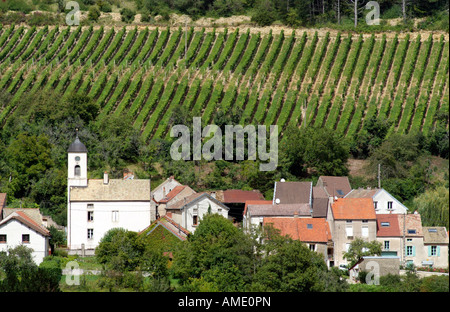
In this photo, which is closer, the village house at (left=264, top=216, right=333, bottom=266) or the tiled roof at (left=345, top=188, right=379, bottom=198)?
the village house at (left=264, top=216, right=333, bottom=266)

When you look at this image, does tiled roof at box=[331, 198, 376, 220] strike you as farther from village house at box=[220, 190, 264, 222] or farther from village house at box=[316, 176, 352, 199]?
village house at box=[220, 190, 264, 222]

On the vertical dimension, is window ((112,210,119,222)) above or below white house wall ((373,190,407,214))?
below

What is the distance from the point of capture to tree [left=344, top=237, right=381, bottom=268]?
157 ft

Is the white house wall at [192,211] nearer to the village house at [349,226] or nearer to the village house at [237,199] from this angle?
the village house at [237,199]

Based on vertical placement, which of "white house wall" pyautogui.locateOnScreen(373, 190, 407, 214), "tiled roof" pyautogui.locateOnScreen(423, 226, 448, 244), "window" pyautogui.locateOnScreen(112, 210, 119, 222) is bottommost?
"tiled roof" pyautogui.locateOnScreen(423, 226, 448, 244)

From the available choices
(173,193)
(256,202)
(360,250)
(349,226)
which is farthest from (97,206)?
(360,250)

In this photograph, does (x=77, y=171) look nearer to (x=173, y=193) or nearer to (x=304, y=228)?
(x=173, y=193)

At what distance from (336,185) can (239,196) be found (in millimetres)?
6017

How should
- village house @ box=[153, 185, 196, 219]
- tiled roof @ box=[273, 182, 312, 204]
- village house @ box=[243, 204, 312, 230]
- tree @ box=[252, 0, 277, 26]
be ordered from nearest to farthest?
village house @ box=[243, 204, 312, 230]
tiled roof @ box=[273, 182, 312, 204]
village house @ box=[153, 185, 196, 219]
tree @ box=[252, 0, 277, 26]

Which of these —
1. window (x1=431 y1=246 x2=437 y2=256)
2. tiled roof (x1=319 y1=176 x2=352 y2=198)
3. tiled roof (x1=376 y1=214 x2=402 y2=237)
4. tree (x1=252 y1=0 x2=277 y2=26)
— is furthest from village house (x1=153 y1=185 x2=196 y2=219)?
tree (x1=252 y1=0 x2=277 y2=26)

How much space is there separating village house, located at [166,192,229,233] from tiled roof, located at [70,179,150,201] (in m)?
2.37

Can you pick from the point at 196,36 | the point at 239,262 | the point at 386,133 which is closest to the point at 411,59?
the point at 386,133

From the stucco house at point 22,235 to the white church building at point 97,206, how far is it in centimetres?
309

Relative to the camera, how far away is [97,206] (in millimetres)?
53219
